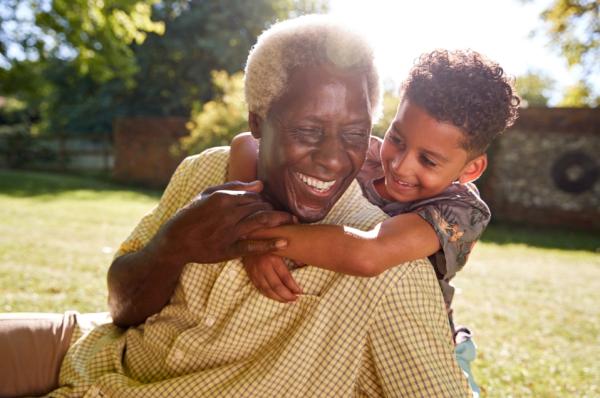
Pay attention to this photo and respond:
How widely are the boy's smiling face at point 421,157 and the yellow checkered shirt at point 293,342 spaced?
34 centimetres

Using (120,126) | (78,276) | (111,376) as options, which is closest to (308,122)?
(111,376)

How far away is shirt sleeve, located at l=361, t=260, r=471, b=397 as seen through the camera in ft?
5.06

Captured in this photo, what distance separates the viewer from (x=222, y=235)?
65.4 inches

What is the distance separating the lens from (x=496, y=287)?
7.19 m

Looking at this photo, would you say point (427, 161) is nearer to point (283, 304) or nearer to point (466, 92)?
point (466, 92)

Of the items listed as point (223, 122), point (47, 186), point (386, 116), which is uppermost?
point (386, 116)

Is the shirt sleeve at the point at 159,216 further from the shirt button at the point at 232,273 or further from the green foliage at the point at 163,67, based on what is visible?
the green foliage at the point at 163,67

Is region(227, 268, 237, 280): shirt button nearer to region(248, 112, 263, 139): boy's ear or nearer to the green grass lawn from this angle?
region(248, 112, 263, 139): boy's ear

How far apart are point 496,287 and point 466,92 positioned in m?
5.73

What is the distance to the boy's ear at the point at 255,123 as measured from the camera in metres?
2.03

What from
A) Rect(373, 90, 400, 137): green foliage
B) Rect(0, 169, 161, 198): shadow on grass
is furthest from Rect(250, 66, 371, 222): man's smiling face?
Rect(0, 169, 161, 198): shadow on grass

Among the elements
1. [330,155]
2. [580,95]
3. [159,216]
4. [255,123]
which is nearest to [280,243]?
[330,155]

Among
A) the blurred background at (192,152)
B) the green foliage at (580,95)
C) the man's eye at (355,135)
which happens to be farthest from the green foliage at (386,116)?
the green foliage at (580,95)

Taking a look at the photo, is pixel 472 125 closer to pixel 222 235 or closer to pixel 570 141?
pixel 222 235
